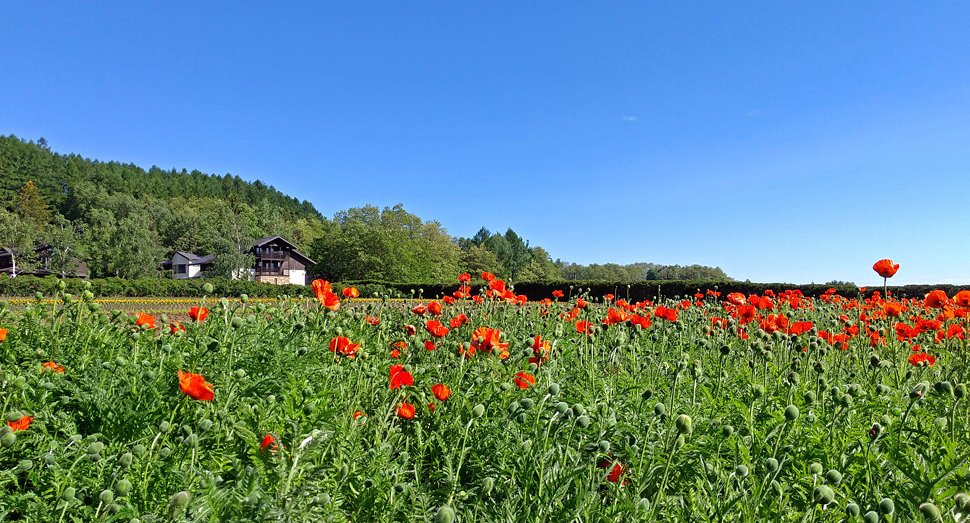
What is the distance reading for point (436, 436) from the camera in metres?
2.33

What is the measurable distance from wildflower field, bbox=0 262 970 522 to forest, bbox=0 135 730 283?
2433cm

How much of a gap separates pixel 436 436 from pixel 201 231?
271ft

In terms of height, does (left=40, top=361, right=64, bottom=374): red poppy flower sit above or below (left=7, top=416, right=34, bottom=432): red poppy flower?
above

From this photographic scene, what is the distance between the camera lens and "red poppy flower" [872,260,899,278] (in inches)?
152

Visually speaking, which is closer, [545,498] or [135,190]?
[545,498]

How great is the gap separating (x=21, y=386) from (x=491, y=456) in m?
1.87

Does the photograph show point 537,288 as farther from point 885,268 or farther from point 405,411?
point 405,411

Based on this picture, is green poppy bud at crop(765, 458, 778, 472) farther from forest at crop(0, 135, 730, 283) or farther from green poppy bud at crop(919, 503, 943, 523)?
forest at crop(0, 135, 730, 283)

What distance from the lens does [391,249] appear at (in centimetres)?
4709

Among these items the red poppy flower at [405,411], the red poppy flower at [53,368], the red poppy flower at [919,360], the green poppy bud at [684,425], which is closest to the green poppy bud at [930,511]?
the green poppy bud at [684,425]

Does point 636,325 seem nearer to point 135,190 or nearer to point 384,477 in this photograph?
point 384,477

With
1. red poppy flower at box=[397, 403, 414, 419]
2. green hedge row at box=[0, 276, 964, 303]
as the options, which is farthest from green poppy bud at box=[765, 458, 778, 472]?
green hedge row at box=[0, 276, 964, 303]

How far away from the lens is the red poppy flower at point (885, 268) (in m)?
3.85

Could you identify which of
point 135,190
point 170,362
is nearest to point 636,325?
point 170,362
